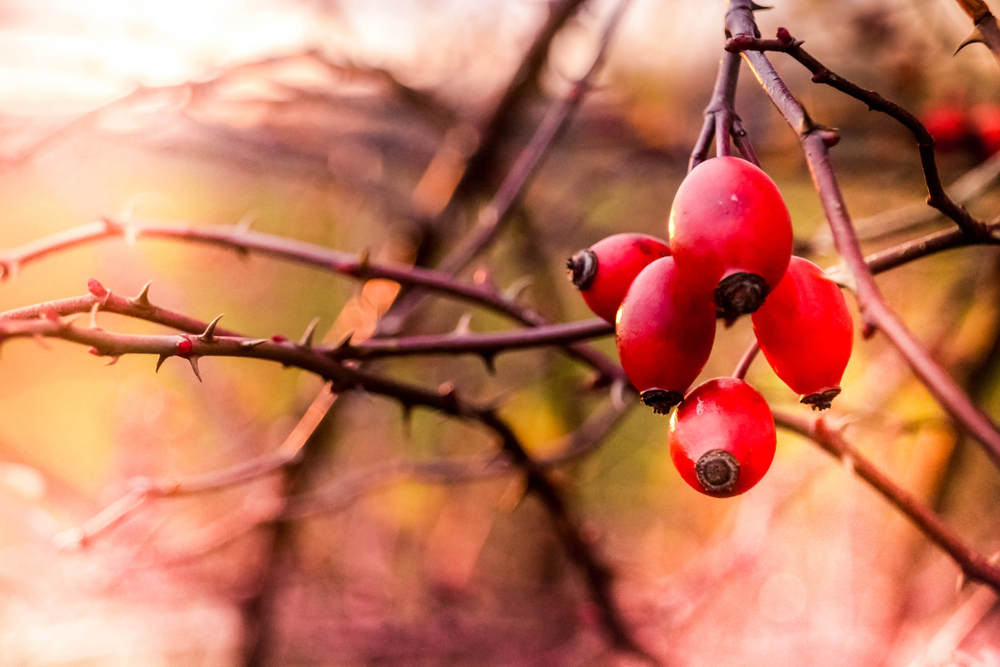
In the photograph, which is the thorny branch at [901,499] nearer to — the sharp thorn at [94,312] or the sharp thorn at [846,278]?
the sharp thorn at [846,278]

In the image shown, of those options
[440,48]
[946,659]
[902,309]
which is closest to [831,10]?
[902,309]

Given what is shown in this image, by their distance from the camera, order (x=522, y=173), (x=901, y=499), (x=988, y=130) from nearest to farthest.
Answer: (x=901, y=499)
(x=522, y=173)
(x=988, y=130)

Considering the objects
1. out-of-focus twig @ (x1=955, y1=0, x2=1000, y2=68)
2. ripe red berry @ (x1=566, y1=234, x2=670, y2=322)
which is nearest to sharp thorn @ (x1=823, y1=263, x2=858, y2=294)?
ripe red berry @ (x1=566, y1=234, x2=670, y2=322)

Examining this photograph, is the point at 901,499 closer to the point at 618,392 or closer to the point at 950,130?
the point at 618,392

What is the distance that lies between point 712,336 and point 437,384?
10.2 feet

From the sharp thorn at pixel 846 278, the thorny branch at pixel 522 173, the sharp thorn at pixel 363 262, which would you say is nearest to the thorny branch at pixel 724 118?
the sharp thorn at pixel 846 278

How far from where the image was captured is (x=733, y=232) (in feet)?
1.60

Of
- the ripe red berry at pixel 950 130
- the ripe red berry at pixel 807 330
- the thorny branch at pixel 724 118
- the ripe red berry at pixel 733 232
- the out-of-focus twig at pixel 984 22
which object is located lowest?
the ripe red berry at pixel 807 330

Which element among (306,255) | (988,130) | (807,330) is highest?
(988,130)

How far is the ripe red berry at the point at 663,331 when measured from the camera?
0.56 meters

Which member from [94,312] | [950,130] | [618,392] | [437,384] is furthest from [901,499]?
[437,384]

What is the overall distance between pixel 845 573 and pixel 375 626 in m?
2.38

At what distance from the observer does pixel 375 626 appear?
108 inches

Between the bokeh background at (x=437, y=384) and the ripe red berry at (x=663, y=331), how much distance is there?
2.10 feet
